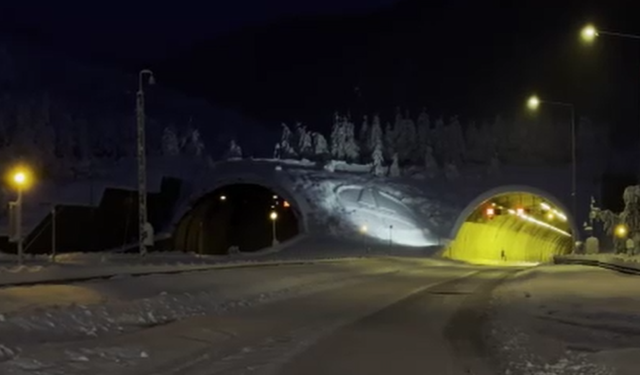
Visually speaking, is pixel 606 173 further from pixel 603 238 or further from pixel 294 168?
pixel 294 168

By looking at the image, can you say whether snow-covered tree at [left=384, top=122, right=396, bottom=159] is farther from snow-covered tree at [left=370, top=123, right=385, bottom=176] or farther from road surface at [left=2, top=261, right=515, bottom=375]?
road surface at [left=2, top=261, right=515, bottom=375]

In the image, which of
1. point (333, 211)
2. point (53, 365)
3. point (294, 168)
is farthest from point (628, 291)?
point (294, 168)

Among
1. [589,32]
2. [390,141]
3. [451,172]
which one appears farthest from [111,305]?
[390,141]

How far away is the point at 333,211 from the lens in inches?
3814

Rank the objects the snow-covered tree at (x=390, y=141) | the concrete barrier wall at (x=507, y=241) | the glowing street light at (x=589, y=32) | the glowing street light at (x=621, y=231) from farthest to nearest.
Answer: the snow-covered tree at (x=390, y=141) < the concrete barrier wall at (x=507, y=241) < the glowing street light at (x=621, y=231) < the glowing street light at (x=589, y=32)

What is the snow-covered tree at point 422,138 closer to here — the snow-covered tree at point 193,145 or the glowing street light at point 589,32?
the snow-covered tree at point 193,145

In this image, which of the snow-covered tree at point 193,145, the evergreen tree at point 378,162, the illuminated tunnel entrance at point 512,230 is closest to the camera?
the illuminated tunnel entrance at point 512,230

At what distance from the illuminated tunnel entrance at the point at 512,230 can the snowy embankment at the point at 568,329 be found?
198ft

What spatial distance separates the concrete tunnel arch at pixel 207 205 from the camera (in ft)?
298

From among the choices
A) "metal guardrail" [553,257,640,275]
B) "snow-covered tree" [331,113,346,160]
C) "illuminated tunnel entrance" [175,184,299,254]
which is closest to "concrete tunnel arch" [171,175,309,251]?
"illuminated tunnel entrance" [175,184,299,254]

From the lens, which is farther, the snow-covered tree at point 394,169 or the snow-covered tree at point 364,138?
the snow-covered tree at point 364,138

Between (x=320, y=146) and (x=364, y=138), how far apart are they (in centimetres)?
860

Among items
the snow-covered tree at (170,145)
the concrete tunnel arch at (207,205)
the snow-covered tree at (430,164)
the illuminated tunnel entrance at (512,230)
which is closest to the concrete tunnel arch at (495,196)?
the illuminated tunnel entrance at (512,230)

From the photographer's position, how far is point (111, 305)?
64.2 ft
